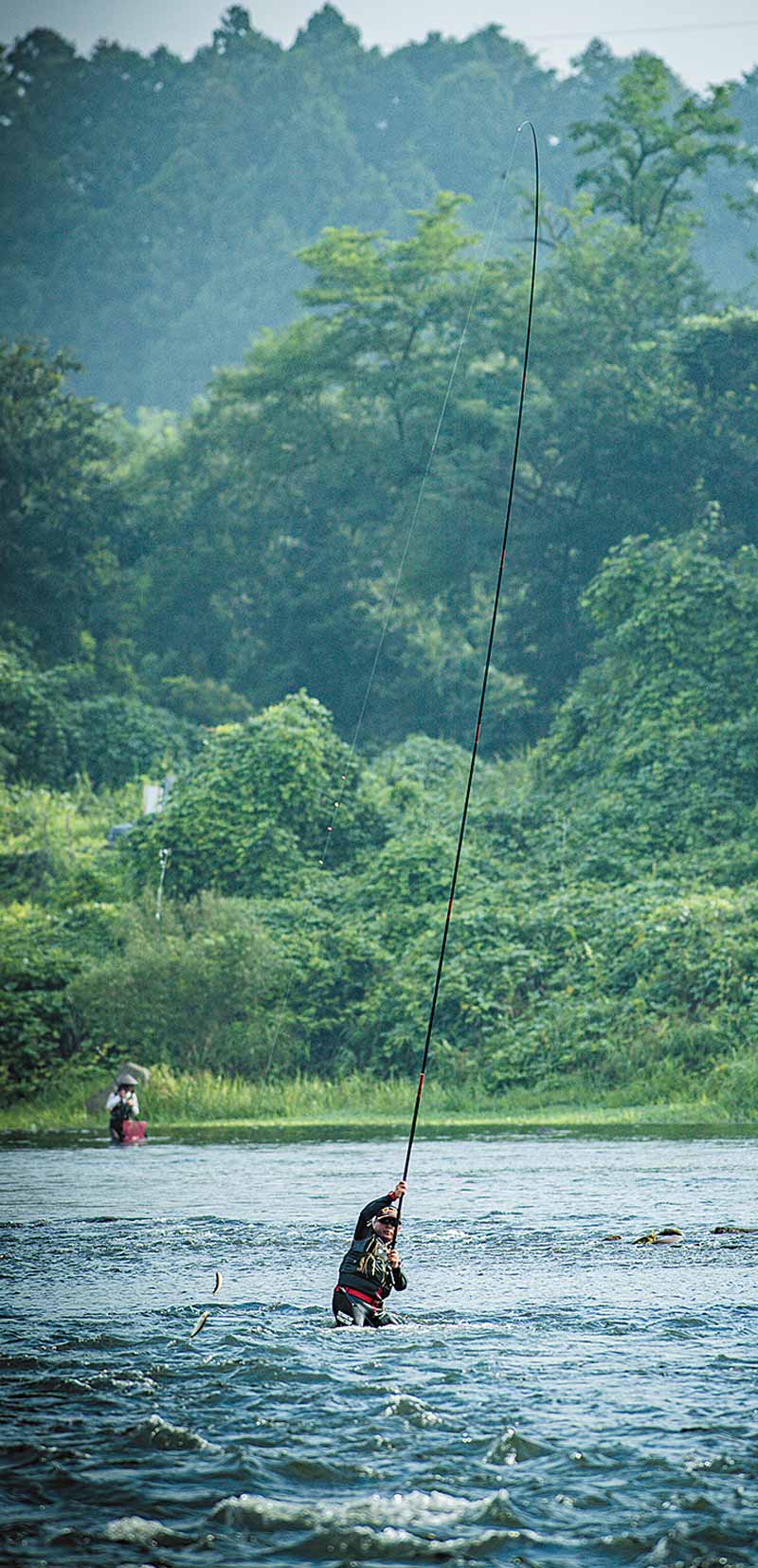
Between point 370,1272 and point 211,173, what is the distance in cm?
9965

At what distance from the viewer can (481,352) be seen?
49.2m

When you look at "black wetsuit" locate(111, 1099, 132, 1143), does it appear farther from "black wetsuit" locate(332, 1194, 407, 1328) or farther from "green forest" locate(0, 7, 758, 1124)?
"black wetsuit" locate(332, 1194, 407, 1328)

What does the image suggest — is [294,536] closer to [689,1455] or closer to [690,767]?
[690,767]

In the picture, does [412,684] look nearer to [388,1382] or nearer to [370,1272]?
[370,1272]

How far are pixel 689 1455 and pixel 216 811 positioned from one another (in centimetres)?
2812

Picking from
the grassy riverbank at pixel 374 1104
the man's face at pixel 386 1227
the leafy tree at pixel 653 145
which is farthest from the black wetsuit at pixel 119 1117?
the leafy tree at pixel 653 145

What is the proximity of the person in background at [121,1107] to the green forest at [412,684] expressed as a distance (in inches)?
145

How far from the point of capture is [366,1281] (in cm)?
1241

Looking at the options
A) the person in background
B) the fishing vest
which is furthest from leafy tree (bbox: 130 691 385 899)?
the fishing vest

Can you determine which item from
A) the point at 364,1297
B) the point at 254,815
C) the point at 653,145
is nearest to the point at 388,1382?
the point at 364,1297

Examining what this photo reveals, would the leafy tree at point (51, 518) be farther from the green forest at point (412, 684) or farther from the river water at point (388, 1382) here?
the river water at point (388, 1382)

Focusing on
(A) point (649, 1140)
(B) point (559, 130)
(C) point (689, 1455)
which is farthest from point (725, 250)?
(C) point (689, 1455)

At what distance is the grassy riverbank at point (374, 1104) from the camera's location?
2686 centimetres

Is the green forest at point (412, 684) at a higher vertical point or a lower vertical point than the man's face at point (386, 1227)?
higher
